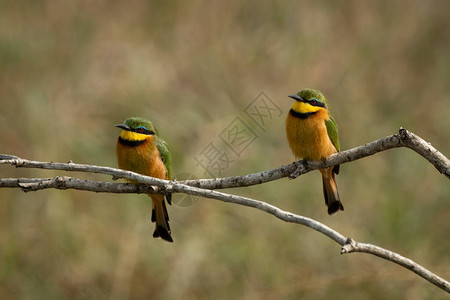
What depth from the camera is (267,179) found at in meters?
3.26

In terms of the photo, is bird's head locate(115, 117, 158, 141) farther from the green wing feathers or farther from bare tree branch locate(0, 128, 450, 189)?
bare tree branch locate(0, 128, 450, 189)

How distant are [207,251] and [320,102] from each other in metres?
4.03

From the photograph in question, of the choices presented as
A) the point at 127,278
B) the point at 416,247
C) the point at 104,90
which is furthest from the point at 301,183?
the point at 104,90

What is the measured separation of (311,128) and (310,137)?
107mm

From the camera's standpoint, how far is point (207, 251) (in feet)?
26.0

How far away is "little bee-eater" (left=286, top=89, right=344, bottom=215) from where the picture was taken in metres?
4.12

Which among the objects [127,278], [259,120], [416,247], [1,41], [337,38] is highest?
[337,38]

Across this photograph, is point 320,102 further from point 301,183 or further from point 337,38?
point 337,38

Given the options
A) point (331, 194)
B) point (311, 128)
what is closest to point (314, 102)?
point (311, 128)

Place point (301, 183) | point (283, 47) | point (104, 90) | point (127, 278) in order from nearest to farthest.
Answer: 1. point (127, 278)
2. point (301, 183)
3. point (104, 90)
4. point (283, 47)

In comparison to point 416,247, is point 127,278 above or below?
below

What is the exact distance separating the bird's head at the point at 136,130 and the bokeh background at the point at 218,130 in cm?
340

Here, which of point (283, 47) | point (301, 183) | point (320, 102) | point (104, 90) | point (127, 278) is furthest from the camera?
point (283, 47)

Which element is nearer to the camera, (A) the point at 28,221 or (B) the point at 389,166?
(A) the point at 28,221
